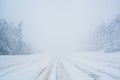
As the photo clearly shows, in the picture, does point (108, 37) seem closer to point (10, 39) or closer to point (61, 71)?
point (10, 39)

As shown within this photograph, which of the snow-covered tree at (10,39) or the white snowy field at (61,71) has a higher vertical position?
the snow-covered tree at (10,39)

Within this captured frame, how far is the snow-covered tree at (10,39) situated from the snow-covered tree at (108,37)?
1489cm

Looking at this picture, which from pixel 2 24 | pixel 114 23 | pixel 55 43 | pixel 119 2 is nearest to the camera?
pixel 2 24

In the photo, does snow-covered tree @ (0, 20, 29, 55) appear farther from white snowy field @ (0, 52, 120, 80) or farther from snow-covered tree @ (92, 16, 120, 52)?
snow-covered tree @ (92, 16, 120, 52)

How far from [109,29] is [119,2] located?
11520 millimetres

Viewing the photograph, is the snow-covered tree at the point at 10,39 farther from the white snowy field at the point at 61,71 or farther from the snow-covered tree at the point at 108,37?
the snow-covered tree at the point at 108,37

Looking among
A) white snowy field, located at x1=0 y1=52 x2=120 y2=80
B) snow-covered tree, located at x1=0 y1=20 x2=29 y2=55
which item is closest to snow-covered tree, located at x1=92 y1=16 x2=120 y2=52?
white snowy field, located at x1=0 y1=52 x2=120 y2=80

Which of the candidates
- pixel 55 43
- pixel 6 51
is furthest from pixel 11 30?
pixel 55 43

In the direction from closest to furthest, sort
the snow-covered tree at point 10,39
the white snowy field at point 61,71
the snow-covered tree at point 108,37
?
the white snowy field at point 61,71 < the snow-covered tree at point 10,39 < the snow-covered tree at point 108,37

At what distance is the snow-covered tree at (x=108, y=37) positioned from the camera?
3097 cm

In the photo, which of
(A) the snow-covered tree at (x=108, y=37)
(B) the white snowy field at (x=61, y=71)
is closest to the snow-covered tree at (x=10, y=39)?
(B) the white snowy field at (x=61, y=71)

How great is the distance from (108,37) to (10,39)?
19205mm

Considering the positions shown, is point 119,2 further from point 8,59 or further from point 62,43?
point 62,43

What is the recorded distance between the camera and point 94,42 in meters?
48.3
